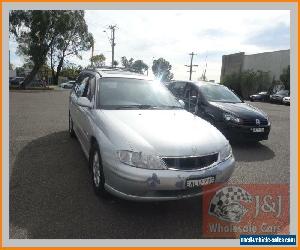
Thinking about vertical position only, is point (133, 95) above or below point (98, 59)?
below

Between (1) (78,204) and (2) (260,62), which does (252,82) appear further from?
(1) (78,204)

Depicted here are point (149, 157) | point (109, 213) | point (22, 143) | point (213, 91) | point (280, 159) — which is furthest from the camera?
point (213, 91)

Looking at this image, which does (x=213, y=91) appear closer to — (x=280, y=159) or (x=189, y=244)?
(x=280, y=159)

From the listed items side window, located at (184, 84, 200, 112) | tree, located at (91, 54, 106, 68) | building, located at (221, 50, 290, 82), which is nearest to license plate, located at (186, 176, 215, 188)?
side window, located at (184, 84, 200, 112)

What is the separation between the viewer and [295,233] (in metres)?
3.63

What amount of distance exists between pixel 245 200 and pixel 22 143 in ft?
16.3

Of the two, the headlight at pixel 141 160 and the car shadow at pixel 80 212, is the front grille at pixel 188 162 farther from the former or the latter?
the car shadow at pixel 80 212

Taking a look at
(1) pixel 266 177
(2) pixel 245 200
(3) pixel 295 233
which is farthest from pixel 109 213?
(1) pixel 266 177

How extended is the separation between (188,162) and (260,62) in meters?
48.6

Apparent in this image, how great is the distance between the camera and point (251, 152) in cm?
698

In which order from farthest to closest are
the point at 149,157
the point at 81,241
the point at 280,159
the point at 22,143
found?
the point at 22,143 < the point at 280,159 < the point at 149,157 < the point at 81,241

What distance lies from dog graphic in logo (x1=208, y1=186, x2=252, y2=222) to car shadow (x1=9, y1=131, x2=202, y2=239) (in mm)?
206

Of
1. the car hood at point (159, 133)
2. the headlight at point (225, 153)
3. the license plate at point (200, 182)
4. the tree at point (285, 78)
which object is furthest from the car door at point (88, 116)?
the tree at point (285, 78)

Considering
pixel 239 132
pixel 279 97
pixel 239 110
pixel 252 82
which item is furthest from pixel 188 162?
pixel 252 82
